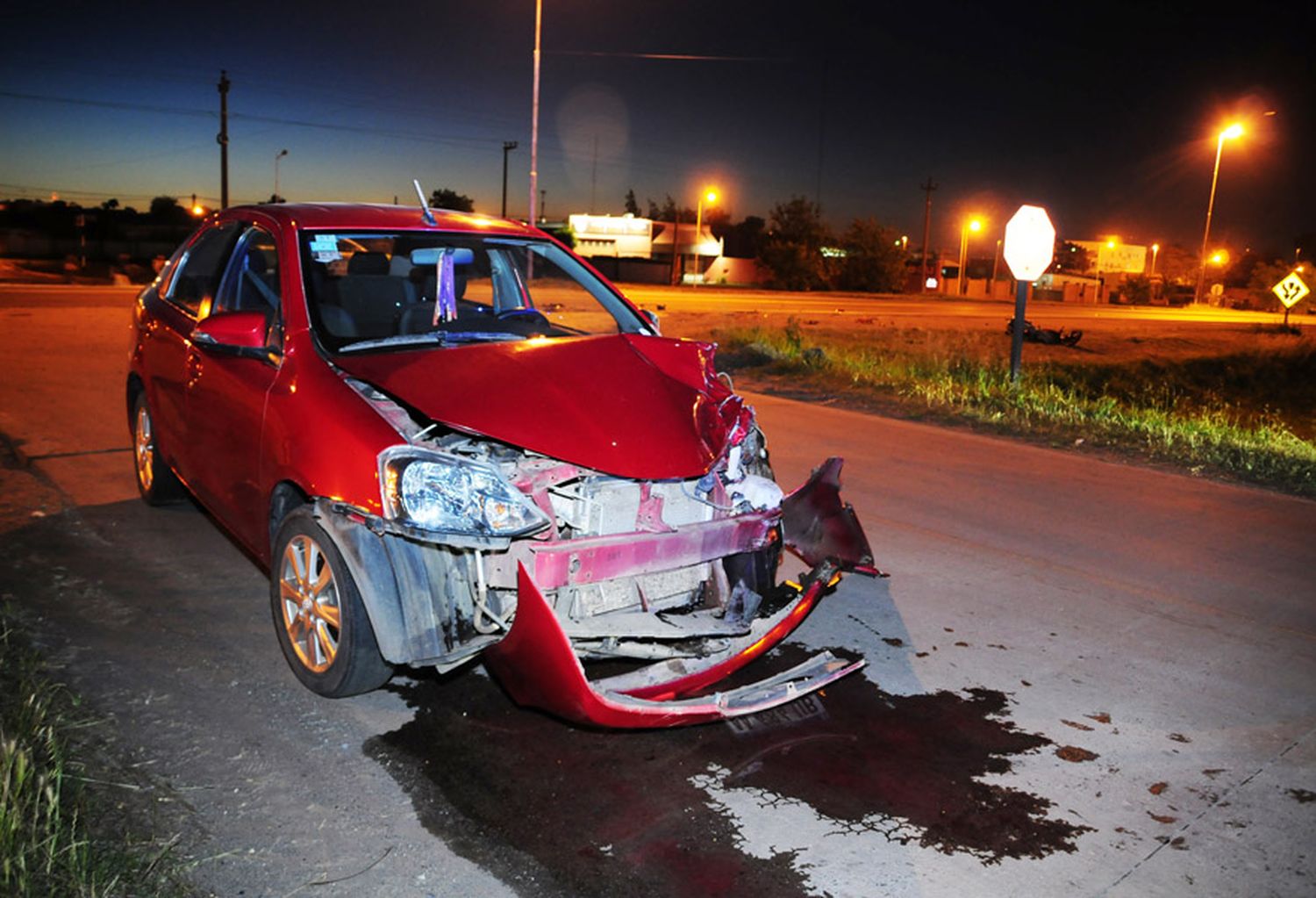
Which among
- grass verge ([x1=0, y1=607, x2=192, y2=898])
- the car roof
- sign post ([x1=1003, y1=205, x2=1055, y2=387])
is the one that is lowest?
grass verge ([x1=0, y1=607, x2=192, y2=898])

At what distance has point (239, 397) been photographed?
4.58 m

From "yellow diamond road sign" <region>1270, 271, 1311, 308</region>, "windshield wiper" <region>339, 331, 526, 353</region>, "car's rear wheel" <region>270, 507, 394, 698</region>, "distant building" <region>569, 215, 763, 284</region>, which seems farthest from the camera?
"distant building" <region>569, 215, 763, 284</region>

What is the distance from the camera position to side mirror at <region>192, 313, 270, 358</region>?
4.33 m

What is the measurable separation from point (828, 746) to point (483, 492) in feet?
5.25

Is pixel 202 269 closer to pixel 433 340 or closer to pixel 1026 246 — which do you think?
pixel 433 340

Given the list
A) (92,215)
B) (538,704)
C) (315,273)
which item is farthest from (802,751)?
(92,215)

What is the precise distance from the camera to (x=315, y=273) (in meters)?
4.76

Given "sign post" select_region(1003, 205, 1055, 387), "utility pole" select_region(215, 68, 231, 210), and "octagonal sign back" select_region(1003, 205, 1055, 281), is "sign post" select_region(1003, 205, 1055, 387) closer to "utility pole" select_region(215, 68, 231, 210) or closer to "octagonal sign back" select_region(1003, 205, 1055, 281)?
"octagonal sign back" select_region(1003, 205, 1055, 281)

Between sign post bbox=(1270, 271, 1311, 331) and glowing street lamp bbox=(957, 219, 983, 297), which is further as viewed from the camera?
glowing street lamp bbox=(957, 219, 983, 297)

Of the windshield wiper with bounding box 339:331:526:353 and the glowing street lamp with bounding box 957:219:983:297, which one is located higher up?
the glowing street lamp with bounding box 957:219:983:297

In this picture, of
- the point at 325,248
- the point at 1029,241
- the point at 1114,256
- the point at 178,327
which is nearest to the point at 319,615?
the point at 325,248

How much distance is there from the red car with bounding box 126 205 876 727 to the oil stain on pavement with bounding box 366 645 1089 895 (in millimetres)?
276

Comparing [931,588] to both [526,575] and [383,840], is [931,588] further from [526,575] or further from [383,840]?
[383,840]

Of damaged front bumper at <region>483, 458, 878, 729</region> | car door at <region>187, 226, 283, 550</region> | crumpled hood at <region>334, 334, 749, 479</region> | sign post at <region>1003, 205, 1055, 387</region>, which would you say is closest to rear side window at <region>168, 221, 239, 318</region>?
car door at <region>187, 226, 283, 550</region>
